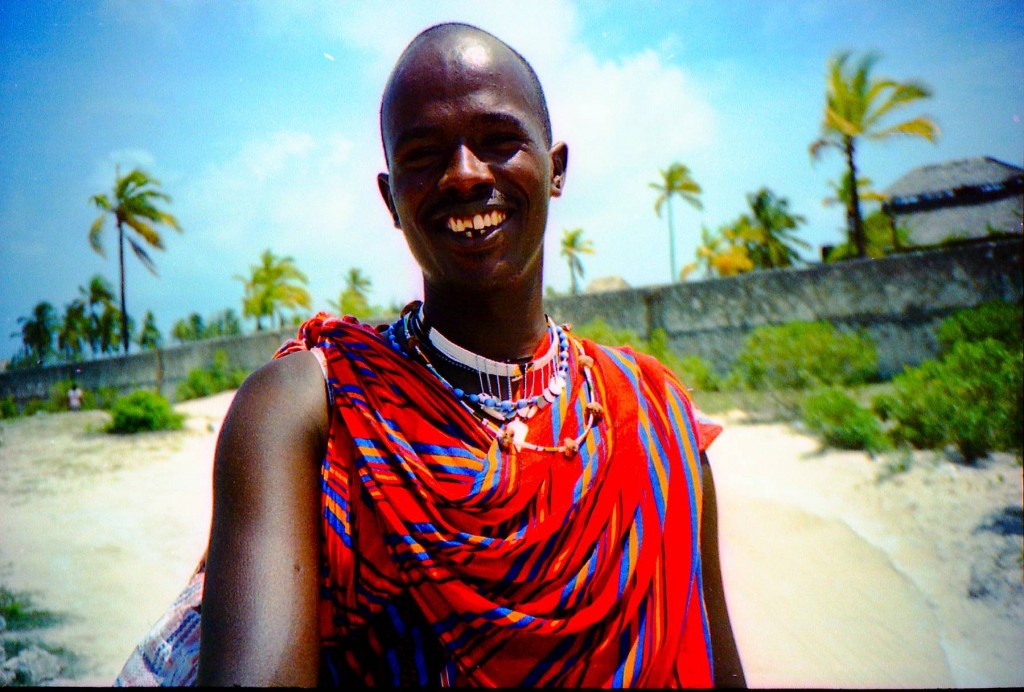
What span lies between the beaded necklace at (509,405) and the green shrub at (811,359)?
320 inches

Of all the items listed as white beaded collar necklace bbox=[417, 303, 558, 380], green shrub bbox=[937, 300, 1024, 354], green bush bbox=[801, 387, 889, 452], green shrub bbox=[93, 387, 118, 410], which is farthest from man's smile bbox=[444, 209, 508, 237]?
green shrub bbox=[93, 387, 118, 410]

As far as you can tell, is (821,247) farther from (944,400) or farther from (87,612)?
(87,612)

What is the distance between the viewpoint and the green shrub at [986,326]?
745cm

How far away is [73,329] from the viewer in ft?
97.9

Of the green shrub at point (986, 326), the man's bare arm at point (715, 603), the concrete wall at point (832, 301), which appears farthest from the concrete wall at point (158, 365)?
the man's bare arm at point (715, 603)

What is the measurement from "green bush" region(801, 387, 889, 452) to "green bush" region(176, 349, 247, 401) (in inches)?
443

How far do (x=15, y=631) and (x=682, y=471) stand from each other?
480cm

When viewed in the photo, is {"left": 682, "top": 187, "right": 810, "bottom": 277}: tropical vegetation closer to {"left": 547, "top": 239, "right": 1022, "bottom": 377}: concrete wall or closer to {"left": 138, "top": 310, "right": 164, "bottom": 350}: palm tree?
{"left": 547, "top": 239, "right": 1022, "bottom": 377}: concrete wall

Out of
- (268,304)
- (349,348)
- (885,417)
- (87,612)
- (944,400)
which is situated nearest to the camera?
(349,348)

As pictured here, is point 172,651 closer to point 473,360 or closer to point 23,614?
point 473,360

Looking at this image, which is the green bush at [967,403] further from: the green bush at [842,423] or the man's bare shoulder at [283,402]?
the man's bare shoulder at [283,402]

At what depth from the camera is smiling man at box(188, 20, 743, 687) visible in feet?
3.44

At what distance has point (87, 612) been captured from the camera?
439 cm

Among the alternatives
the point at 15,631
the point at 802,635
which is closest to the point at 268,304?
the point at 15,631
